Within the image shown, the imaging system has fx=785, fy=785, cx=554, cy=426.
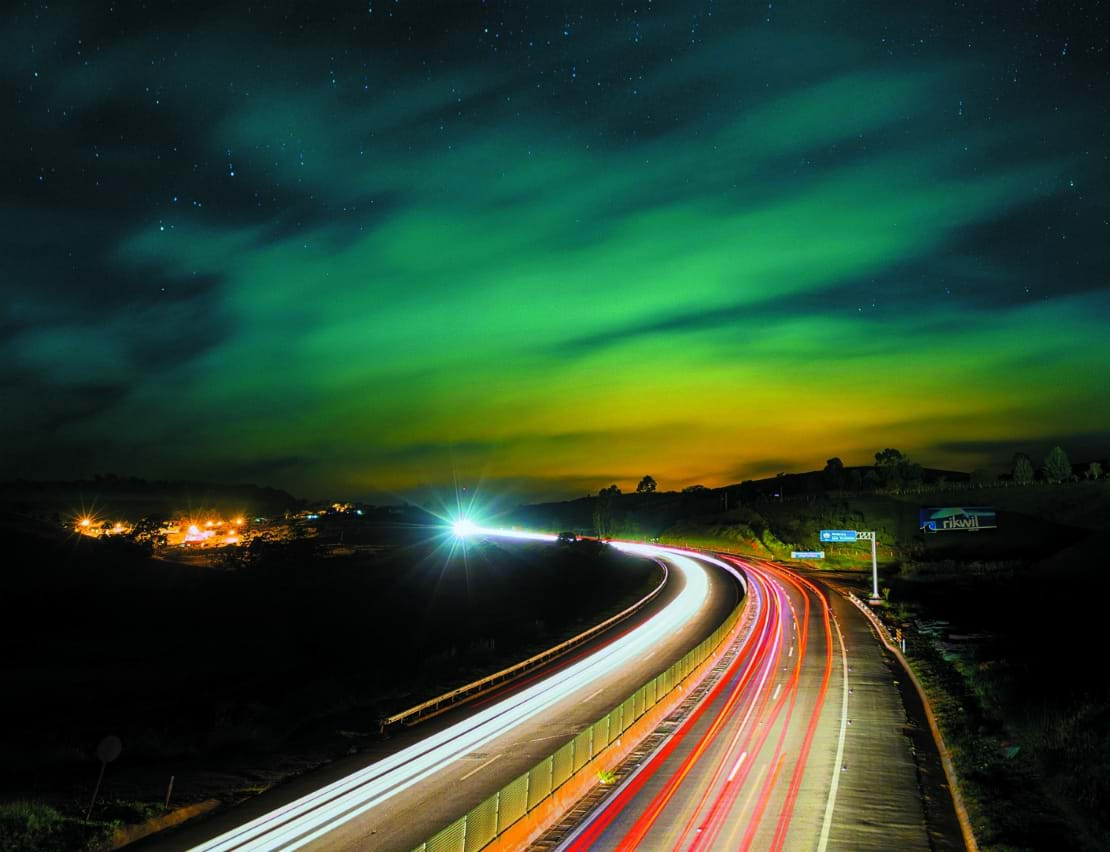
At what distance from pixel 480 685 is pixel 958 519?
110 metres

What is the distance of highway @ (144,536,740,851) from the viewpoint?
854 inches

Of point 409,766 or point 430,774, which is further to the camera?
point 409,766

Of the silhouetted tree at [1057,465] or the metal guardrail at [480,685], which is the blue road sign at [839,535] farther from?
the silhouetted tree at [1057,465]

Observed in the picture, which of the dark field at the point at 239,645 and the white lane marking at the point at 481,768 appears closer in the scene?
the white lane marking at the point at 481,768

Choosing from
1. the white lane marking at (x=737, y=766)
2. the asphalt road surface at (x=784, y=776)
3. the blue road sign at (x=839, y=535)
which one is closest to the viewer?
the asphalt road surface at (x=784, y=776)

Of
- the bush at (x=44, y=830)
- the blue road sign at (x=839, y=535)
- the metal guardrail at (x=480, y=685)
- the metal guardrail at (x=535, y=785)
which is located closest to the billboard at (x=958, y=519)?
the blue road sign at (x=839, y=535)

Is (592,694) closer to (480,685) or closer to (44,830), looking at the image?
(480,685)

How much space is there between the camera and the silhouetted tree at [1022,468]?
7077 inches

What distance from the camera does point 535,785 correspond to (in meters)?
22.0

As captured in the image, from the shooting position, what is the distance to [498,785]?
86.0ft

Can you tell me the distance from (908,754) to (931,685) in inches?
489

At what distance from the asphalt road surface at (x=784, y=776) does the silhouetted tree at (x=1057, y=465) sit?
15888 centimetres

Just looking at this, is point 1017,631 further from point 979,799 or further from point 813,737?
point 979,799

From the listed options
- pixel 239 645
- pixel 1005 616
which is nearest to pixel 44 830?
pixel 239 645
